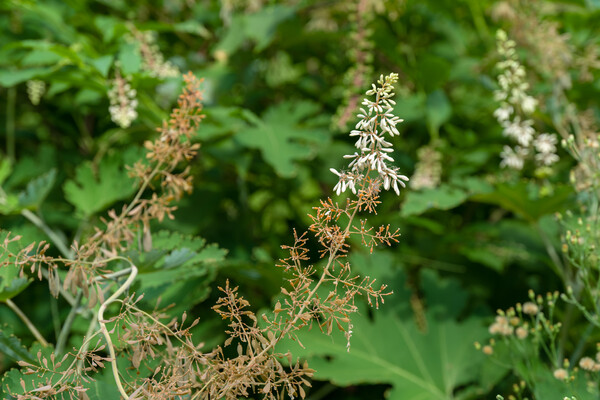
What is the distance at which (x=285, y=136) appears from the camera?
1.65 meters

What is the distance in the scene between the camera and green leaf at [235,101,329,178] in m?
1.55

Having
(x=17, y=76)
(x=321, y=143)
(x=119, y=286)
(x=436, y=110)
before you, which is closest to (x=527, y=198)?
(x=436, y=110)

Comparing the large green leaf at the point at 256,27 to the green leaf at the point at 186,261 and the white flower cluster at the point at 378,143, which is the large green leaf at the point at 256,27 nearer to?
the green leaf at the point at 186,261

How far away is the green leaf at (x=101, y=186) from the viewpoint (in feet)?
4.61

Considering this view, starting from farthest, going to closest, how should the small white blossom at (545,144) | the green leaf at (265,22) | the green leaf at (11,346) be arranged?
the green leaf at (265,22)
the small white blossom at (545,144)
the green leaf at (11,346)

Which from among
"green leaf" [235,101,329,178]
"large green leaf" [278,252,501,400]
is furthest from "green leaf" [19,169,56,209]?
"large green leaf" [278,252,501,400]

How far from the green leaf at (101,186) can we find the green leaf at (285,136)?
35 centimetres

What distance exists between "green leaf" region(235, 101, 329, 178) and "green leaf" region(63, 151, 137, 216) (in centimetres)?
35

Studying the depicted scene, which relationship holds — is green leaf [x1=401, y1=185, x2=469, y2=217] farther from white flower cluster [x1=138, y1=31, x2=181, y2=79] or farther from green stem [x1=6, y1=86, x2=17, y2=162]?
green stem [x1=6, y1=86, x2=17, y2=162]

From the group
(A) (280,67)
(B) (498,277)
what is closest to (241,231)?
(A) (280,67)

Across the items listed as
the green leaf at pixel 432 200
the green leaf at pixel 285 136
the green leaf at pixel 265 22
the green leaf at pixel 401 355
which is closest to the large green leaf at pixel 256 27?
the green leaf at pixel 265 22

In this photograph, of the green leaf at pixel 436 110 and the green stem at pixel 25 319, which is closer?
the green stem at pixel 25 319

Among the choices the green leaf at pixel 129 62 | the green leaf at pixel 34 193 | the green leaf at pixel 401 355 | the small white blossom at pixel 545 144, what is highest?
the green leaf at pixel 129 62

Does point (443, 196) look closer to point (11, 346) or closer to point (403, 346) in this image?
point (403, 346)
